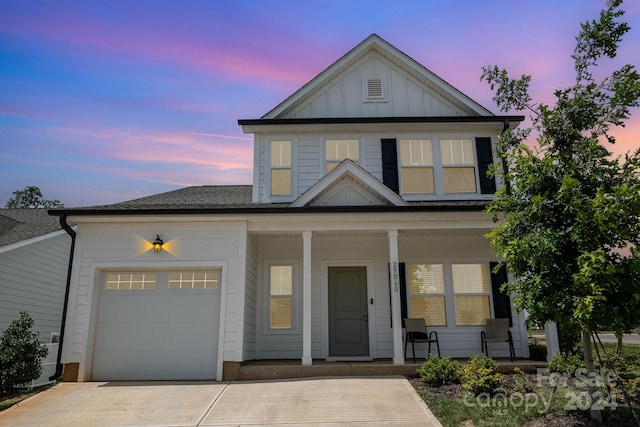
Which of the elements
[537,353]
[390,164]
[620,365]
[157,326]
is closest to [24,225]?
[157,326]

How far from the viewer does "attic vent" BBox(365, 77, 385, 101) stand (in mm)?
11123

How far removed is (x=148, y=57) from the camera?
922 cm

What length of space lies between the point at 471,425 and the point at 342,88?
8684mm

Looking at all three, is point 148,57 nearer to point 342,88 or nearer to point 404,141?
point 342,88

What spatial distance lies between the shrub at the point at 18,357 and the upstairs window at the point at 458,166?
9.00 metres

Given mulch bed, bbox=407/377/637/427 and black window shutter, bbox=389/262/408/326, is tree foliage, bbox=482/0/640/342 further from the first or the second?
black window shutter, bbox=389/262/408/326

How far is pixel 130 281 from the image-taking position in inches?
332

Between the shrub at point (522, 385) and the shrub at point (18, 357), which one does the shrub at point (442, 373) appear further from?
the shrub at point (18, 357)

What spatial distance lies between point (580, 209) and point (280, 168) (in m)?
7.06

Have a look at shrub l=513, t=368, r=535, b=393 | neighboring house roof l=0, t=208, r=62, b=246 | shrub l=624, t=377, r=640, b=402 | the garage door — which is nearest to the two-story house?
the garage door

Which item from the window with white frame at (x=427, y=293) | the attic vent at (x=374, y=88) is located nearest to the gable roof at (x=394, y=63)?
the attic vent at (x=374, y=88)

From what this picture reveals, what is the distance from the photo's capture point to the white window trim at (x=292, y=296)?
9.53 m

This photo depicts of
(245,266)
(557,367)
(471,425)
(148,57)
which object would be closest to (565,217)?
(471,425)

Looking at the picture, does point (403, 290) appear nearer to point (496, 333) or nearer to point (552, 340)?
point (496, 333)
